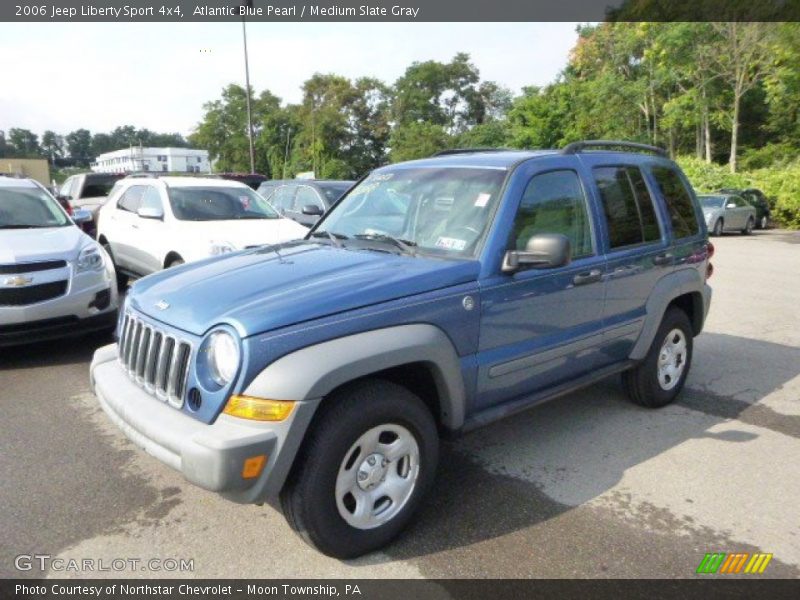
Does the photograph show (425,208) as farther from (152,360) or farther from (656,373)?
(656,373)

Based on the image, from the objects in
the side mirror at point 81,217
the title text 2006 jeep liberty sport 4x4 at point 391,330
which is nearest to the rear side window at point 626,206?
the title text 2006 jeep liberty sport 4x4 at point 391,330

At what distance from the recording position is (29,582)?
108 inches

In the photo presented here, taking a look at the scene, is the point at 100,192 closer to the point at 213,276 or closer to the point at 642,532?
the point at 213,276

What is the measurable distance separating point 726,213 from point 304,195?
53.4ft

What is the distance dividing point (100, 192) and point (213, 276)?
47.6 ft

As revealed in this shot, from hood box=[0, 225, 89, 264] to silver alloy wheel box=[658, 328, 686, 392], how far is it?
5400 mm

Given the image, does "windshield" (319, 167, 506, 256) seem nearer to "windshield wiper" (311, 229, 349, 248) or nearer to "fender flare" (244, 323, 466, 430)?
"windshield wiper" (311, 229, 349, 248)

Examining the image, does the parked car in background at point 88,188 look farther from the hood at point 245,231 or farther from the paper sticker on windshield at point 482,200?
the paper sticker on windshield at point 482,200

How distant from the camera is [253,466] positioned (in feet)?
8.25

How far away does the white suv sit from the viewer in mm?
7426

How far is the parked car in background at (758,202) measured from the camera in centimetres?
2364

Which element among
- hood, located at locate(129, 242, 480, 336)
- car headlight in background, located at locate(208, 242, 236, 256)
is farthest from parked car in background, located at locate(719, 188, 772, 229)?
hood, located at locate(129, 242, 480, 336)

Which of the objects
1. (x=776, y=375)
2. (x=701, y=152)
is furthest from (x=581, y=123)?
(x=776, y=375)

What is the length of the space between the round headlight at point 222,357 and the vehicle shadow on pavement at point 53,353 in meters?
3.94
